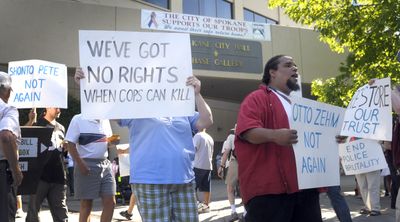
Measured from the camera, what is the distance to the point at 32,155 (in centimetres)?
540

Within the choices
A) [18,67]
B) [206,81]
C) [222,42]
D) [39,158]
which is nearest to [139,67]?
[39,158]

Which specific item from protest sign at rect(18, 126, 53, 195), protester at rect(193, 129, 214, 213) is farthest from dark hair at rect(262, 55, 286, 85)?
protester at rect(193, 129, 214, 213)

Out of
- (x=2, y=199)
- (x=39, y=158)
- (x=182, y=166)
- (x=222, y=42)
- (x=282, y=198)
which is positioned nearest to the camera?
(x=282, y=198)

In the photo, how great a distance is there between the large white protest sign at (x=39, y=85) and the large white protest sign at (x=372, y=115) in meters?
4.34

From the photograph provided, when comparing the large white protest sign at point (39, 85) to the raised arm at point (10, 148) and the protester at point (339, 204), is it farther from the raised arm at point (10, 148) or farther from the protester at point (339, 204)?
the protester at point (339, 204)

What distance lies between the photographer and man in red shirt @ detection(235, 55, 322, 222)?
130 inches

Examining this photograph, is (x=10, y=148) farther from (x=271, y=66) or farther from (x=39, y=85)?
(x=39, y=85)

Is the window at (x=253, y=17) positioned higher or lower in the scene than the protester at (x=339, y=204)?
higher

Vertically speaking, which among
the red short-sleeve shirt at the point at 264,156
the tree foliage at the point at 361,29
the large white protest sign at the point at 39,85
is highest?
the tree foliage at the point at 361,29

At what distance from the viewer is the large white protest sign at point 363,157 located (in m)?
6.94

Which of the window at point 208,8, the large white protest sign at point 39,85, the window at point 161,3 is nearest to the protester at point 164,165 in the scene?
the large white protest sign at point 39,85

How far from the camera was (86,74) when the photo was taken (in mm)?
4109

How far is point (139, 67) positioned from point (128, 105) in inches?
13.2

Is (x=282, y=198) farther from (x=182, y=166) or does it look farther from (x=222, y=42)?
(x=222, y=42)
